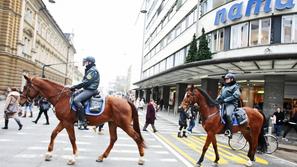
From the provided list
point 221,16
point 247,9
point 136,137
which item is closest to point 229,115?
point 136,137

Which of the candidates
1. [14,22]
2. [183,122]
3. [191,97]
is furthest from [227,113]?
[14,22]

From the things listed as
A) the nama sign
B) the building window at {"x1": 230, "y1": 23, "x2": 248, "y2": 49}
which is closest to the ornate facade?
the nama sign

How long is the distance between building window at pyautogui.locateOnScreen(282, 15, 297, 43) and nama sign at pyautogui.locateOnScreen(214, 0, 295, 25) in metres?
0.75

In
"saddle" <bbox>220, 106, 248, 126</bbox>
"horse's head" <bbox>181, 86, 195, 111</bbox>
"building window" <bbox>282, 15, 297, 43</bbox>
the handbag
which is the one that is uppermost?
"building window" <bbox>282, 15, 297, 43</bbox>

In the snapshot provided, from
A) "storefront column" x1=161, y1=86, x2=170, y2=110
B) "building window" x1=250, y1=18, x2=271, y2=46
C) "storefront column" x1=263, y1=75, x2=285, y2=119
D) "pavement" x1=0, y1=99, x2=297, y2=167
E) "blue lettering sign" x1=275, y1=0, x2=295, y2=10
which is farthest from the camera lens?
"storefront column" x1=161, y1=86, x2=170, y2=110

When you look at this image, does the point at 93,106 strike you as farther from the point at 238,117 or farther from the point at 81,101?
the point at 238,117

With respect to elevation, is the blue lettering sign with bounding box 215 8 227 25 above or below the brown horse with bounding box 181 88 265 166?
above

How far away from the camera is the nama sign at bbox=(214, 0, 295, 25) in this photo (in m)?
21.9

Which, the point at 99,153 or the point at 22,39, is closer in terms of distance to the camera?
the point at 99,153

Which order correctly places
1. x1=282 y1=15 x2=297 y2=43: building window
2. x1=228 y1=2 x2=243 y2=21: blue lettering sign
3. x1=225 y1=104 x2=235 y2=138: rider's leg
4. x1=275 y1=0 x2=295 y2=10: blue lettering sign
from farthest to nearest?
x1=228 y1=2 x2=243 y2=21: blue lettering sign → x1=282 y1=15 x2=297 y2=43: building window → x1=275 y1=0 x2=295 y2=10: blue lettering sign → x1=225 y1=104 x2=235 y2=138: rider's leg

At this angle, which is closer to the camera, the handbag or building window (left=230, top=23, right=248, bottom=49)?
the handbag

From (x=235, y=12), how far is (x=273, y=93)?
21.3 feet

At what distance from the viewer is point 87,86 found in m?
9.07

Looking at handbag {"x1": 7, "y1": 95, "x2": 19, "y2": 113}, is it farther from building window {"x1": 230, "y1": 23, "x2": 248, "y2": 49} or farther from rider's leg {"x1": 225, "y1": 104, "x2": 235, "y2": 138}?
building window {"x1": 230, "y1": 23, "x2": 248, "y2": 49}
